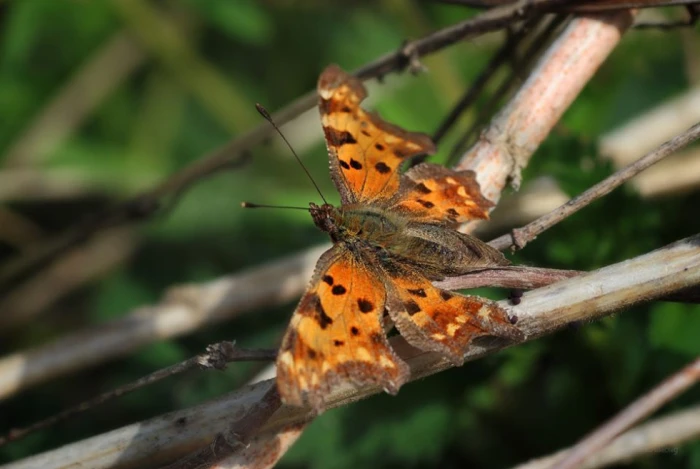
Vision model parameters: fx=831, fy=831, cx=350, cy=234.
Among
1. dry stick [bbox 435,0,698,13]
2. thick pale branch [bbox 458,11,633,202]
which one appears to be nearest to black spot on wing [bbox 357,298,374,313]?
thick pale branch [bbox 458,11,633,202]

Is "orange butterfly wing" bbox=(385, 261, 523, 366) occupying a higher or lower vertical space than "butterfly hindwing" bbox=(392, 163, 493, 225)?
lower

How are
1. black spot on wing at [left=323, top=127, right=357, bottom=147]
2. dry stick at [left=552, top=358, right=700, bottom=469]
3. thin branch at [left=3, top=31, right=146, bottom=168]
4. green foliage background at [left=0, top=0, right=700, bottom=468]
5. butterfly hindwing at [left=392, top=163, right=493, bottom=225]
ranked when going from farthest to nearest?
thin branch at [left=3, top=31, right=146, bottom=168], green foliage background at [left=0, top=0, right=700, bottom=468], black spot on wing at [left=323, top=127, right=357, bottom=147], butterfly hindwing at [left=392, top=163, right=493, bottom=225], dry stick at [left=552, top=358, right=700, bottom=469]

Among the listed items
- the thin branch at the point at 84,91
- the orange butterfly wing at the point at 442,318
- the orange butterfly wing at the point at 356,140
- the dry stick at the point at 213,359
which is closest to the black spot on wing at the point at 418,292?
the orange butterfly wing at the point at 442,318

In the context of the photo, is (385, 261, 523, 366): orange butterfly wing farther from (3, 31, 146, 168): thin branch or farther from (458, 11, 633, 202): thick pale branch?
(3, 31, 146, 168): thin branch

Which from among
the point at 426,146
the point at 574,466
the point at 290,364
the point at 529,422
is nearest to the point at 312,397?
the point at 290,364

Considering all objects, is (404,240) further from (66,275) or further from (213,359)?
(66,275)
